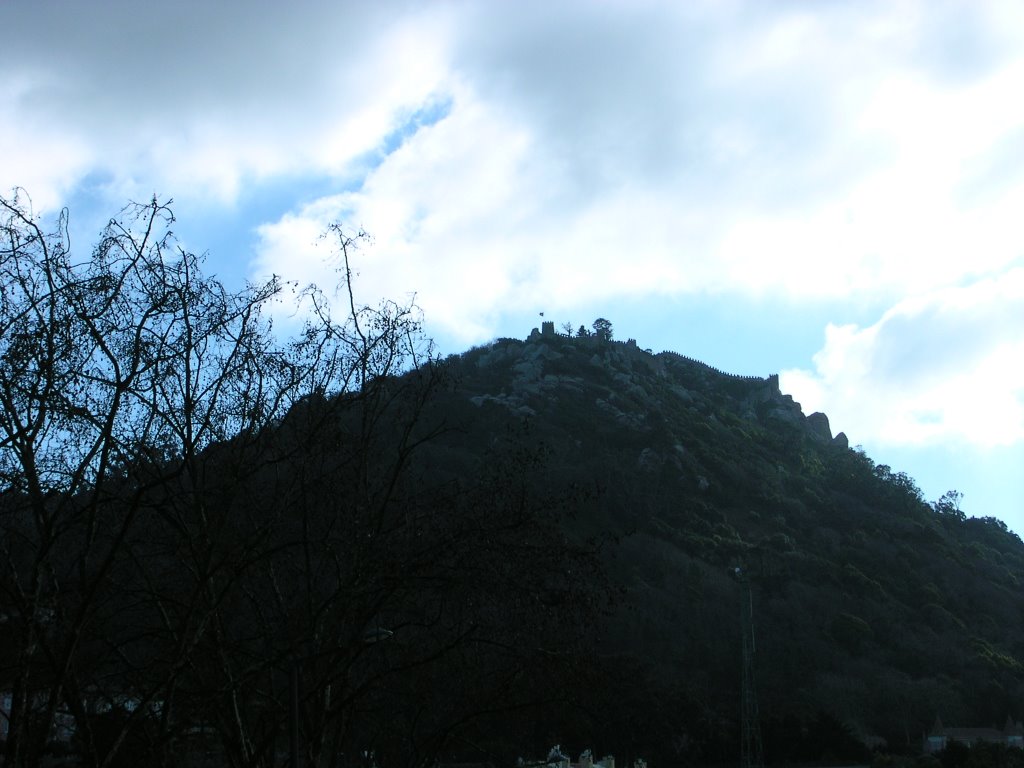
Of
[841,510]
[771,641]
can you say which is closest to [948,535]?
[841,510]

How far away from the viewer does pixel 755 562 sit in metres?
87.8

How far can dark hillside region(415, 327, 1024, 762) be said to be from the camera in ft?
196

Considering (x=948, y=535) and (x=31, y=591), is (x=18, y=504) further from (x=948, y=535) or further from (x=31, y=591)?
(x=948, y=535)

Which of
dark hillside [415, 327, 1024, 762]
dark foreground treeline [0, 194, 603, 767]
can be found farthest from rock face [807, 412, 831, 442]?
dark foreground treeline [0, 194, 603, 767]

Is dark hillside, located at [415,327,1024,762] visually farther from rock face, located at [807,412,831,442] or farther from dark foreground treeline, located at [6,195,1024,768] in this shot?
rock face, located at [807,412,831,442]

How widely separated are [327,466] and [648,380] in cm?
11382

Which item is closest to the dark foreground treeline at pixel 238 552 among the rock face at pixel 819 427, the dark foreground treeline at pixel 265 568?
the dark foreground treeline at pixel 265 568

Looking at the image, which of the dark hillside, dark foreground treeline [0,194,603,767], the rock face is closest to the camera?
dark foreground treeline [0,194,603,767]

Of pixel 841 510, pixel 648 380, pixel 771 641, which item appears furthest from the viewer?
pixel 648 380

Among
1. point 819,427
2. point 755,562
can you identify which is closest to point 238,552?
point 755,562

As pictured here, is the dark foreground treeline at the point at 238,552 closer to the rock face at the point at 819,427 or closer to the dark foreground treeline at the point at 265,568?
the dark foreground treeline at the point at 265,568

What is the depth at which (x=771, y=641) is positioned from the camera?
72.2 m

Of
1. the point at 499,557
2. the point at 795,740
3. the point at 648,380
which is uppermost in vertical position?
the point at 648,380

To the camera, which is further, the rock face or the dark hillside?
the rock face
